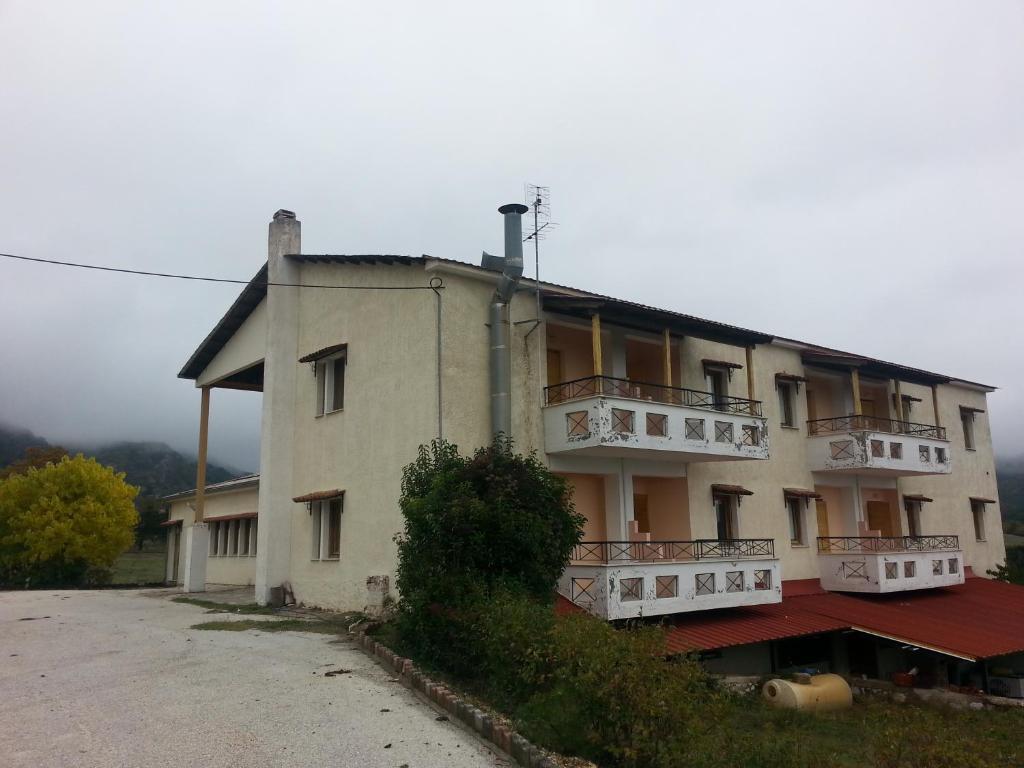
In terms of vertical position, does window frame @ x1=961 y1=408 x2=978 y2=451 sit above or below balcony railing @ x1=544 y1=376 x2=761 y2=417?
above

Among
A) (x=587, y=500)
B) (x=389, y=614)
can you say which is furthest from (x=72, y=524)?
(x=587, y=500)

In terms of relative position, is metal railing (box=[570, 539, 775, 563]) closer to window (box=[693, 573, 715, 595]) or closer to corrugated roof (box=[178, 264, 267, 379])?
window (box=[693, 573, 715, 595])

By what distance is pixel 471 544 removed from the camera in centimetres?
1217

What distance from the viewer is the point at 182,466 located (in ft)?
459

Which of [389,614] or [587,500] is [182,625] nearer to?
[389,614]

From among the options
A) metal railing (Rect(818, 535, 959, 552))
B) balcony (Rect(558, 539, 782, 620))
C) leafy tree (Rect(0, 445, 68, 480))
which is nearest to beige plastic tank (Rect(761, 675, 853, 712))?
balcony (Rect(558, 539, 782, 620))

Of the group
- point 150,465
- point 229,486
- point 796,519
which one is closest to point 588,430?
point 796,519

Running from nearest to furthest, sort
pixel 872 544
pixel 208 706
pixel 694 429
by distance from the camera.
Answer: pixel 208 706 → pixel 694 429 → pixel 872 544

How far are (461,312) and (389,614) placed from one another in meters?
6.33

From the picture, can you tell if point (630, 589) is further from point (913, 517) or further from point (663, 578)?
point (913, 517)

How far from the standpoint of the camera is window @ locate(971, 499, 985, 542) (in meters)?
29.7

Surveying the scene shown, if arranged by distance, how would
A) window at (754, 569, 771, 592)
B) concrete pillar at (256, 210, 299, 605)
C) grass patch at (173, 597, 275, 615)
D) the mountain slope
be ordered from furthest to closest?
1. the mountain slope
2. concrete pillar at (256, 210, 299, 605)
3. grass patch at (173, 597, 275, 615)
4. window at (754, 569, 771, 592)

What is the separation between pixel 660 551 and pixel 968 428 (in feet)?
Result: 64.8

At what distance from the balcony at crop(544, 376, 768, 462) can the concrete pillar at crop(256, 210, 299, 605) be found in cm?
736
